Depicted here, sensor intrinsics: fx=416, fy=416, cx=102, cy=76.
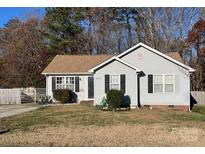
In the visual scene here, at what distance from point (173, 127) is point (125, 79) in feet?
39.4

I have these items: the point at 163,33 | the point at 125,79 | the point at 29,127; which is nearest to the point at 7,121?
the point at 29,127

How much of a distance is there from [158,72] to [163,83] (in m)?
0.84

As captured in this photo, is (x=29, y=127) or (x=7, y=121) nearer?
(x=29, y=127)

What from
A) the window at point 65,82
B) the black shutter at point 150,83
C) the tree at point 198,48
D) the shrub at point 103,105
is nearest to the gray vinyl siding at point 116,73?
the black shutter at point 150,83

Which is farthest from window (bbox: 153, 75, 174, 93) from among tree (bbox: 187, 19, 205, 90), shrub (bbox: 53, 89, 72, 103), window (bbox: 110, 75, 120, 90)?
tree (bbox: 187, 19, 205, 90)

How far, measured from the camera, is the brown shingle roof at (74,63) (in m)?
33.5

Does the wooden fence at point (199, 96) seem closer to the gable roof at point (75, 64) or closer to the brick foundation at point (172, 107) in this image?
the gable roof at point (75, 64)

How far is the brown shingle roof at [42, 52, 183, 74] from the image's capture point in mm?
33469

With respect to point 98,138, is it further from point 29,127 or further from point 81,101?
point 81,101

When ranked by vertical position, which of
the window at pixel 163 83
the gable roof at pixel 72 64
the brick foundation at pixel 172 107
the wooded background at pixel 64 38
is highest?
the wooded background at pixel 64 38

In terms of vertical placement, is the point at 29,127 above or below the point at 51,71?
below

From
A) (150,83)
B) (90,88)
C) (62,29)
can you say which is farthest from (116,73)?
(62,29)

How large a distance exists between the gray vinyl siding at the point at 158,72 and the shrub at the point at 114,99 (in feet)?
8.73

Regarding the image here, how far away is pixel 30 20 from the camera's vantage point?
176ft
